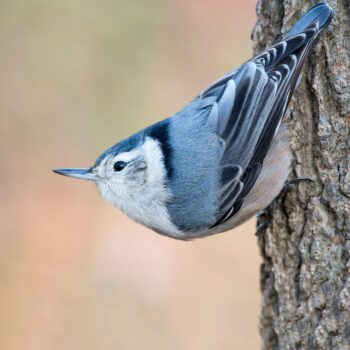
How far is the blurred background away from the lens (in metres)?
3.99

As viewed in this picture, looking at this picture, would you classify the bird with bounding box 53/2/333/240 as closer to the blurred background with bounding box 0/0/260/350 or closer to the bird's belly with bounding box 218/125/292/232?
the bird's belly with bounding box 218/125/292/232

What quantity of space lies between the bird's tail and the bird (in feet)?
0.19

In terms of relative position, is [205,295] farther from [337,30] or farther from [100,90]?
[337,30]

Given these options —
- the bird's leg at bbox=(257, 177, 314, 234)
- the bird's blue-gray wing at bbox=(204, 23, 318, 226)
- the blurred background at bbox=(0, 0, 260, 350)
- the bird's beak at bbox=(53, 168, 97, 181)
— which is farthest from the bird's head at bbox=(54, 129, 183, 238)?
the blurred background at bbox=(0, 0, 260, 350)

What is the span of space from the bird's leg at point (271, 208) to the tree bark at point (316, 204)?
0.02m

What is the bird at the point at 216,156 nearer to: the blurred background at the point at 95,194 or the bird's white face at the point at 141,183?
the bird's white face at the point at 141,183

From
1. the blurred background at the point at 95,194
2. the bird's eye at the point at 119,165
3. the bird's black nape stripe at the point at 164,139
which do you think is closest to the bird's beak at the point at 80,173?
the bird's eye at the point at 119,165

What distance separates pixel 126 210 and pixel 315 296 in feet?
2.72

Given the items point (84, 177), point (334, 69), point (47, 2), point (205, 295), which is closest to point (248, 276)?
point (205, 295)

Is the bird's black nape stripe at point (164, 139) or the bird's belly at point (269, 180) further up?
the bird's black nape stripe at point (164, 139)

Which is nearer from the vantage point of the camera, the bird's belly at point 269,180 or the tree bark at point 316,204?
the tree bark at point 316,204

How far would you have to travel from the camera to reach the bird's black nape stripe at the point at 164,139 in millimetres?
2668

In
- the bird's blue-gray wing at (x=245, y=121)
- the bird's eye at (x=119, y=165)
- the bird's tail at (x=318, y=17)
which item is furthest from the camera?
the bird's eye at (x=119, y=165)

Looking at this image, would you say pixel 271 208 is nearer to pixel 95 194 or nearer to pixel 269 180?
pixel 269 180
